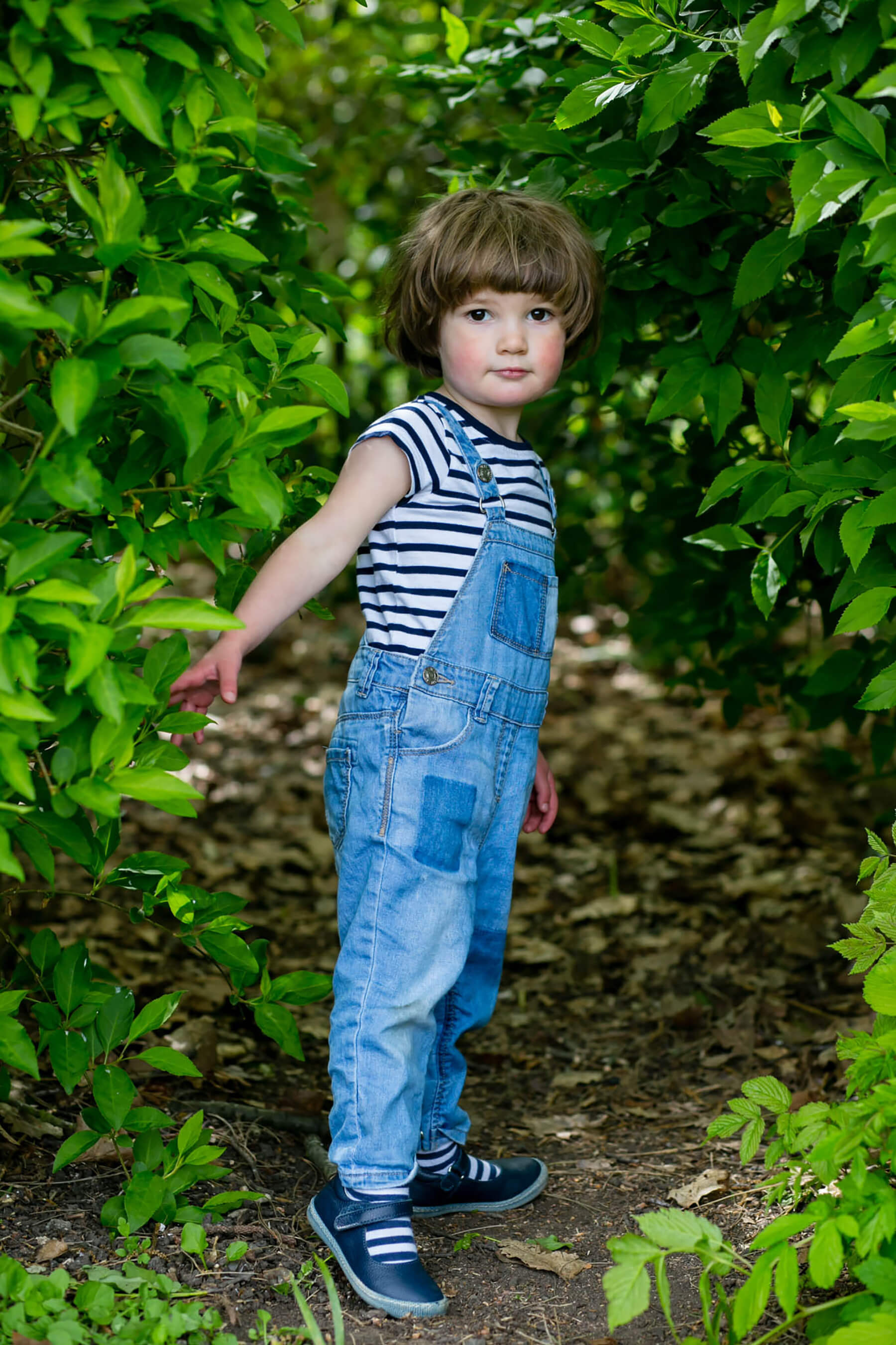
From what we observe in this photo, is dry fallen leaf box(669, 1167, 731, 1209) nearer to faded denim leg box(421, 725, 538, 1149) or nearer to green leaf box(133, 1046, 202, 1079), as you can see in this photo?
faded denim leg box(421, 725, 538, 1149)

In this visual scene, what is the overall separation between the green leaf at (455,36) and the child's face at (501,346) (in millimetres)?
927

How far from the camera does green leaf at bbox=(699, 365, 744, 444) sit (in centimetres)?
222

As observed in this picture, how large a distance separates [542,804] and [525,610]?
55cm

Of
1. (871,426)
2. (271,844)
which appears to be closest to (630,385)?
(271,844)

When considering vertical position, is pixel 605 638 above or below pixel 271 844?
above

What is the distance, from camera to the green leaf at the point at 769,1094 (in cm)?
184

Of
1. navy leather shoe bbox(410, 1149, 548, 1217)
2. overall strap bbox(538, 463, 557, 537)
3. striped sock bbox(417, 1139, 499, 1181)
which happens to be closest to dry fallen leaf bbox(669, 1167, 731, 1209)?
navy leather shoe bbox(410, 1149, 548, 1217)

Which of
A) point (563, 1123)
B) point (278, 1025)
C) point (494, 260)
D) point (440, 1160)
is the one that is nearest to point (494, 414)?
point (494, 260)

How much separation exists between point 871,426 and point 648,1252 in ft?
3.58

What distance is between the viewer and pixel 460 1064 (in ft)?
7.72

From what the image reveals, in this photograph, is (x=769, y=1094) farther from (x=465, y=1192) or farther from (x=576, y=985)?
(x=576, y=985)

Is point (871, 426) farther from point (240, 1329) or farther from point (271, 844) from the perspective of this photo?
Answer: point (271, 844)

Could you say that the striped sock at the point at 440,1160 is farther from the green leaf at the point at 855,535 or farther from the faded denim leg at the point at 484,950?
the green leaf at the point at 855,535

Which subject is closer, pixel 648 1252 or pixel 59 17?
pixel 59 17
